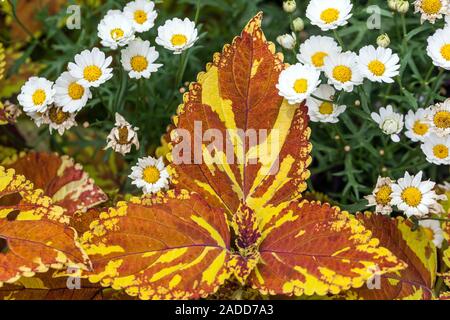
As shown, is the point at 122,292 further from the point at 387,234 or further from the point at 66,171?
the point at 387,234

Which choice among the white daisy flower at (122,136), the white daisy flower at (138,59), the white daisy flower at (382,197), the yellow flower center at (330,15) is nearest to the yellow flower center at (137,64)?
the white daisy flower at (138,59)

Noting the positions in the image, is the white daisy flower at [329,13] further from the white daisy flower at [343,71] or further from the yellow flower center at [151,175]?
the yellow flower center at [151,175]

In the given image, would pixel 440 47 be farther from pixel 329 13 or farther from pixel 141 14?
pixel 141 14

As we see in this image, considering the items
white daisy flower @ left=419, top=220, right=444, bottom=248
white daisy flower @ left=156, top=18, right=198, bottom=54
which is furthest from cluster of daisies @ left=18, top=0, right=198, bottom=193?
white daisy flower @ left=419, top=220, right=444, bottom=248

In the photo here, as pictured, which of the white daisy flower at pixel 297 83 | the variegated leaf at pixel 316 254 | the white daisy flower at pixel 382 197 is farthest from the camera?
the white daisy flower at pixel 382 197
